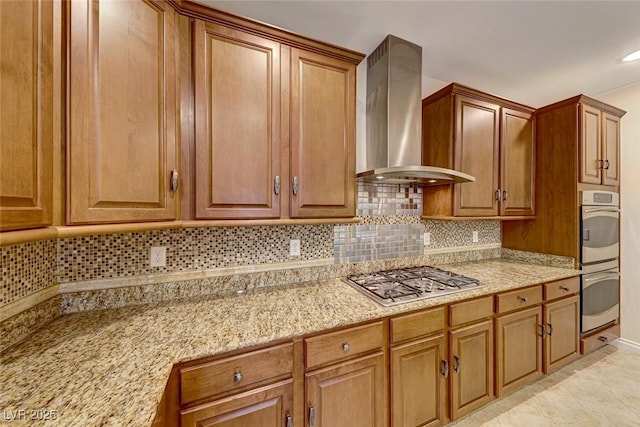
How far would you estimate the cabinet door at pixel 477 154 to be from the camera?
197 cm

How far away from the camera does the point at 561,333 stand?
79.9 inches

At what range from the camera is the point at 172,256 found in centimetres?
142

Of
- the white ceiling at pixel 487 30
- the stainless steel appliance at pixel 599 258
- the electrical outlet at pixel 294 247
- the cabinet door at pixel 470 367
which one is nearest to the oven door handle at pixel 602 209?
the stainless steel appliance at pixel 599 258

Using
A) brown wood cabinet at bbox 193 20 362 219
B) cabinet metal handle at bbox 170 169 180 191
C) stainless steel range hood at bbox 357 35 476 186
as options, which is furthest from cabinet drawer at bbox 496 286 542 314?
cabinet metal handle at bbox 170 169 180 191

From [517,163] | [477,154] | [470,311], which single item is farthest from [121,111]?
[517,163]

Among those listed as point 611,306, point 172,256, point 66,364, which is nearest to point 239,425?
point 66,364

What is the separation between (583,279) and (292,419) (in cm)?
267

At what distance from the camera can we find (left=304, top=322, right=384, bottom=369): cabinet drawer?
3.75 feet

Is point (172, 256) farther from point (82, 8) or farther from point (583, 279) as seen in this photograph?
point (583, 279)

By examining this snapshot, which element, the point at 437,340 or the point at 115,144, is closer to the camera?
the point at 115,144

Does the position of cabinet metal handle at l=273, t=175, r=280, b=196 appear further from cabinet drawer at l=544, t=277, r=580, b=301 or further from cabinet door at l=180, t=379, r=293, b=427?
cabinet drawer at l=544, t=277, r=580, b=301

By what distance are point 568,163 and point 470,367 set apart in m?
1.96

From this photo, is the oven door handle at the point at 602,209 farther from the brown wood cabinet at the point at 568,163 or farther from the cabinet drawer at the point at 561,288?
the cabinet drawer at the point at 561,288

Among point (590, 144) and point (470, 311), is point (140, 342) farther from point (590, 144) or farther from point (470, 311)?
point (590, 144)
